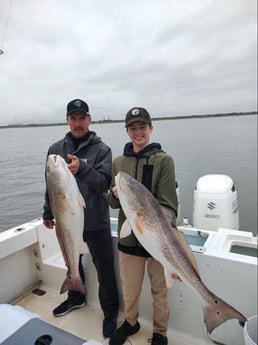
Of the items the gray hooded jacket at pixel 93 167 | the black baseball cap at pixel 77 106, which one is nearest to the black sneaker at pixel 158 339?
the gray hooded jacket at pixel 93 167

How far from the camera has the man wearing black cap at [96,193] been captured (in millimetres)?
2246

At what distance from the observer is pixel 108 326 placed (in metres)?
2.53

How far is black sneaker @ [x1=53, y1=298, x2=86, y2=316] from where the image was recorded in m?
2.80

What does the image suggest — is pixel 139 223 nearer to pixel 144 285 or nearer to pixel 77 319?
pixel 144 285

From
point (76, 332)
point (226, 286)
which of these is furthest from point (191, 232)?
point (76, 332)

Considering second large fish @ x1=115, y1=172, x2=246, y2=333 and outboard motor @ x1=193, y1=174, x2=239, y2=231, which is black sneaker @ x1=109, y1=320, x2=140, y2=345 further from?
outboard motor @ x1=193, y1=174, x2=239, y2=231

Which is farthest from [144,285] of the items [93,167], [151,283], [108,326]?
[93,167]

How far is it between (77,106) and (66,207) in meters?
0.90

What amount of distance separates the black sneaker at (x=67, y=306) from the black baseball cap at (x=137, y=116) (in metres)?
2.00

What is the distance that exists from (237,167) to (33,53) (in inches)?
457

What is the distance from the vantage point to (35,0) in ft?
7.52

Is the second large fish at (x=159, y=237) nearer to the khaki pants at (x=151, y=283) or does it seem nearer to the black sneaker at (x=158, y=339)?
the khaki pants at (x=151, y=283)

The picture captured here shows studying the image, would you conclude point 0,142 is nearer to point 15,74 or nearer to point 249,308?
point 15,74

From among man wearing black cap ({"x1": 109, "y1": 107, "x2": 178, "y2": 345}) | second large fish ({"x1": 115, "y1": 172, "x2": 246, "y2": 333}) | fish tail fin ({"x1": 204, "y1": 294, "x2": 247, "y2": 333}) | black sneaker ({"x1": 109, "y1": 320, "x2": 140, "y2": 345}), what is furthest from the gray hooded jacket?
fish tail fin ({"x1": 204, "y1": 294, "x2": 247, "y2": 333})
